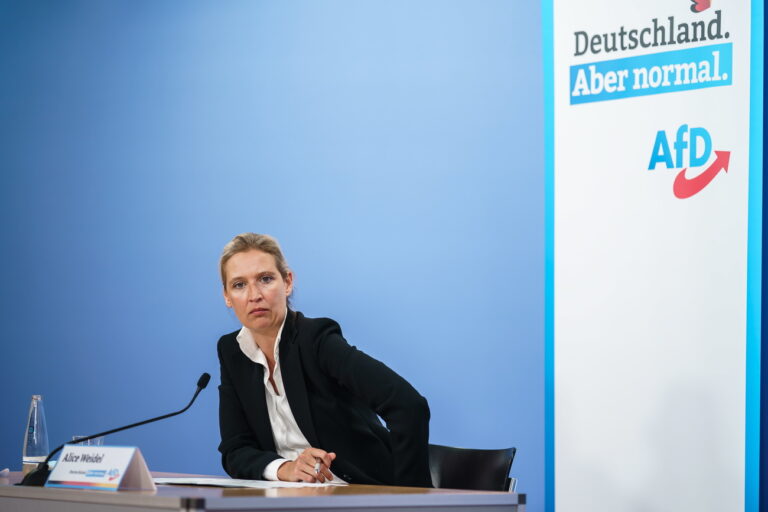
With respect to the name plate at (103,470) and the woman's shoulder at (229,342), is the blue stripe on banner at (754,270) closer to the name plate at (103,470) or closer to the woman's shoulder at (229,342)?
the woman's shoulder at (229,342)

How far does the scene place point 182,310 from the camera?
4.12 meters

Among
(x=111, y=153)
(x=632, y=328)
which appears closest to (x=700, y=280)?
(x=632, y=328)

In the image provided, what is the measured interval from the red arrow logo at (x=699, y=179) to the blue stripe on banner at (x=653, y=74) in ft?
0.69

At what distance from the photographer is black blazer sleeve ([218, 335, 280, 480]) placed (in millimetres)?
2518

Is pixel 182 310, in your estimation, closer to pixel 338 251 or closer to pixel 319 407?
pixel 338 251

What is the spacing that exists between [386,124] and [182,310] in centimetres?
122

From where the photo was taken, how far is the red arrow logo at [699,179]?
276 centimetres

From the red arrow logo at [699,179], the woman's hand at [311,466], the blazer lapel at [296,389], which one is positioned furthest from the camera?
the red arrow logo at [699,179]

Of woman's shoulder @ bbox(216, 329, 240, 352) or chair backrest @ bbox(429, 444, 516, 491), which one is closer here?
chair backrest @ bbox(429, 444, 516, 491)

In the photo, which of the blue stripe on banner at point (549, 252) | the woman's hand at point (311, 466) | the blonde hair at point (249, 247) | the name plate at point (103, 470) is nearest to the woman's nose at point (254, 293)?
the blonde hair at point (249, 247)

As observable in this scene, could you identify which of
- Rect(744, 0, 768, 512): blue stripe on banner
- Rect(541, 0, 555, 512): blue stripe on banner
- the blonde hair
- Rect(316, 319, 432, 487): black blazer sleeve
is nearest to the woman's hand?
Rect(316, 319, 432, 487): black blazer sleeve

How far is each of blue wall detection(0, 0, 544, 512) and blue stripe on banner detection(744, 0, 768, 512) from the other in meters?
0.75

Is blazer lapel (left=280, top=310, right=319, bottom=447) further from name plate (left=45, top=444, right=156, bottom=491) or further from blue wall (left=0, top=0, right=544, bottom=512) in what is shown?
blue wall (left=0, top=0, right=544, bottom=512)

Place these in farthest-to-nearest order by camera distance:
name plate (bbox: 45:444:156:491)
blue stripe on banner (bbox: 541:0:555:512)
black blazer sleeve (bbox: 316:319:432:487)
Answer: blue stripe on banner (bbox: 541:0:555:512)
black blazer sleeve (bbox: 316:319:432:487)
name plate (bbox: 45:444:156:491)
